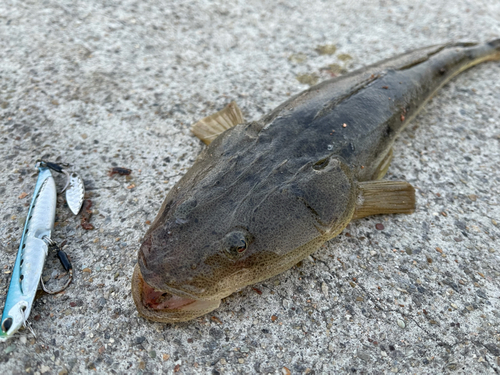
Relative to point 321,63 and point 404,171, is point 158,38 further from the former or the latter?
point 404,171

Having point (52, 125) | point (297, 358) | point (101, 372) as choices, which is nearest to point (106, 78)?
point (52, 125)

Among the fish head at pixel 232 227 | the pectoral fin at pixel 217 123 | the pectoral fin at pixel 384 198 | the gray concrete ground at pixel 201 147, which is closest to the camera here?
the fish head at pixel 232 227

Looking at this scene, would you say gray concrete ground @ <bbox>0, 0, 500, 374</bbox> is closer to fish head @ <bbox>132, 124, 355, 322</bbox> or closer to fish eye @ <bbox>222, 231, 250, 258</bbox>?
fish head @ <bbox>132, 124, 355, 322</bbox>

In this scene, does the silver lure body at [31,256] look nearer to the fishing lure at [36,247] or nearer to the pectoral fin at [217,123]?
the fishing lure at [36,247]

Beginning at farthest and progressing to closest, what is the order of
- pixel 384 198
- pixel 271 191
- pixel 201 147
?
pixel 201 147 < pixel 384 198 < pixel 271 191

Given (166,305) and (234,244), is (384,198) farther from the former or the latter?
(166,305)

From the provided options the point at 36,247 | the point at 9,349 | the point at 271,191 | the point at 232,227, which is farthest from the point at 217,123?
the point at 9,349

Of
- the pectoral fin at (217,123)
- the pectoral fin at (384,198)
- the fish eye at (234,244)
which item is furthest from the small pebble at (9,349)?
the pectoral fin at (384,198)
